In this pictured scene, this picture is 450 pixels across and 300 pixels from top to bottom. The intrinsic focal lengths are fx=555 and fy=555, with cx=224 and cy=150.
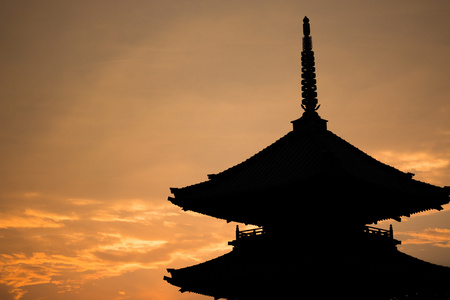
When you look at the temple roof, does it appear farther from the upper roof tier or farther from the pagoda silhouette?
the upper roof tier

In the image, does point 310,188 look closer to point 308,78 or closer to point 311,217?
point 311,217

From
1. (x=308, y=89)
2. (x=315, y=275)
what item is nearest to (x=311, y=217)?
(x=315, y=275)

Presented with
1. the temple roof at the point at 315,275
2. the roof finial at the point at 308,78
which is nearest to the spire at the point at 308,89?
the roof finial at the point at 308,78

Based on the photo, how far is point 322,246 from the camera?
19.0m

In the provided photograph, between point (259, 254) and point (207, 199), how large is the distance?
2.89m

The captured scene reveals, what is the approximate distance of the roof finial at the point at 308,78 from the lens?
22891 millimetres

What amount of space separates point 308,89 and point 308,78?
0.48 m

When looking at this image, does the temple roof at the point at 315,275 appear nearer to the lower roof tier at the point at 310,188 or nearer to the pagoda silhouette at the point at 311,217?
the pagoda silhouette at the point at 311,217

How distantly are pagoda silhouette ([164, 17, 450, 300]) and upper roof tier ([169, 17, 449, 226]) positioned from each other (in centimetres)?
4

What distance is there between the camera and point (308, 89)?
75.4ft

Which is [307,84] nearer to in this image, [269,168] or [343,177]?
[269,168]

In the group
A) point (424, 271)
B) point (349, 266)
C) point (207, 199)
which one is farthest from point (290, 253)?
point (424, 271)

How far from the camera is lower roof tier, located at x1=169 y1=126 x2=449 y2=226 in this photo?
62.5 ft

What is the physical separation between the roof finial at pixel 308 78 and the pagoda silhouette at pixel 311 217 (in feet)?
0.14
